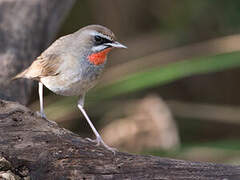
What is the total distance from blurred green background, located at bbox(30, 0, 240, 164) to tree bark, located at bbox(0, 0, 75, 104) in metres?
1.54

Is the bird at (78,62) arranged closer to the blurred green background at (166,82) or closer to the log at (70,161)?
the log at (70,161)

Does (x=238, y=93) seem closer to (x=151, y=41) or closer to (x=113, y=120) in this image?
(x=151, y=41)

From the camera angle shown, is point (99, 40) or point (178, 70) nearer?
point (99, 40)

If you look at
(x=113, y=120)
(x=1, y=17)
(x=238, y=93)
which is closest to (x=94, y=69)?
(x=1, y=17)

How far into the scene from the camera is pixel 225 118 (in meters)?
7.75

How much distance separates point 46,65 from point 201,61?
8.93ft

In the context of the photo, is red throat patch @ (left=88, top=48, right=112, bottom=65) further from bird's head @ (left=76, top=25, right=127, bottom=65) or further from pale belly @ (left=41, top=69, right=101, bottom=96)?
pale belly @ (left=41, top=69, right=101, bottom=96)

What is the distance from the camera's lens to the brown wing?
487 centimetres

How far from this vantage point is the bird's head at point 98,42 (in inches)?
182

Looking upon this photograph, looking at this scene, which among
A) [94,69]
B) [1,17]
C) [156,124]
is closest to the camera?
[94,69]

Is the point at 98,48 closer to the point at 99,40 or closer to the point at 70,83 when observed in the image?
the point at 99,40

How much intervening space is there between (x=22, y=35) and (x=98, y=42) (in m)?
1.36

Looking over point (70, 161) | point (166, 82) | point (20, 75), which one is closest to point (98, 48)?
point (20, 75)

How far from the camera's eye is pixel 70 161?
3674mm
